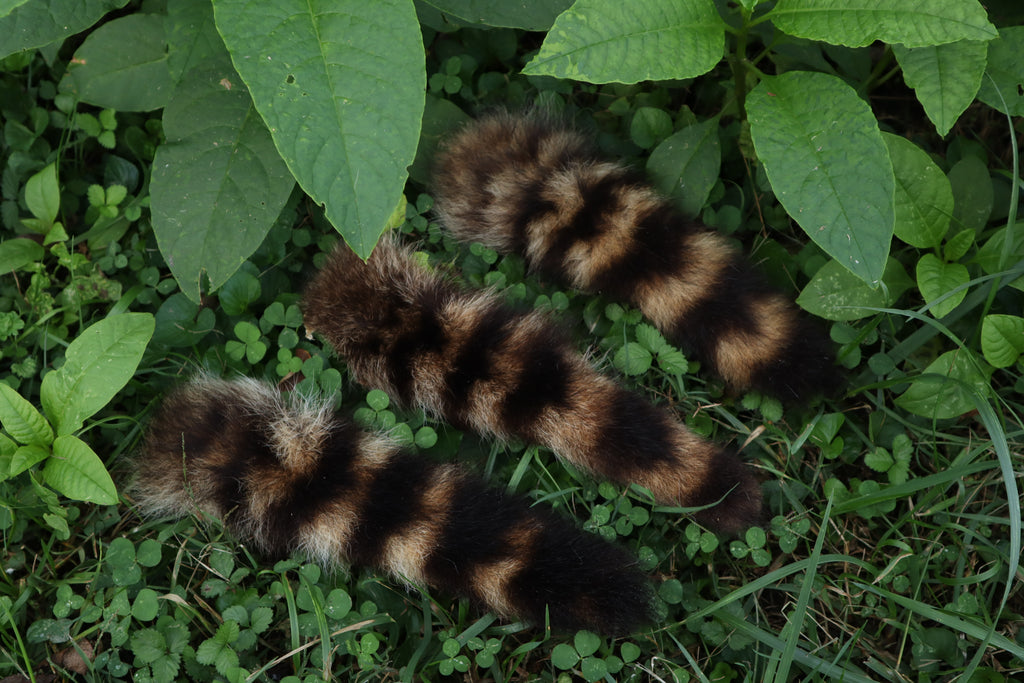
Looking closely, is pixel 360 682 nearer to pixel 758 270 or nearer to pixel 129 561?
pixel 129 561

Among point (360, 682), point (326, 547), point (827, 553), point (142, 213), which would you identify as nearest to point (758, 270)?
point (827, 553)

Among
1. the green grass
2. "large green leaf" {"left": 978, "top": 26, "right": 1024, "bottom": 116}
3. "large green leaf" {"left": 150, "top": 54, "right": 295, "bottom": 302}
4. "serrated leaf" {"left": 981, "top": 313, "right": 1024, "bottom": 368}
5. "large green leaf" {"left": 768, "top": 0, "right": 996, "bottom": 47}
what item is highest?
"large green leaf" {"left": 768, "top": 0, "right": 996, "bottom": 47}

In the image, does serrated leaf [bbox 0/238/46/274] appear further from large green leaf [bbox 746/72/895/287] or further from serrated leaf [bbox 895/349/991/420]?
serrated leaf [bbox 895/349/991/420]

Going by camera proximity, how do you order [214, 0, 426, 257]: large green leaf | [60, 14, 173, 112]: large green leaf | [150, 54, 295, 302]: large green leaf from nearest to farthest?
[214, 0, 426, 257]: large green leaf, [150, 54, 295, 302]: large green leaf, [60, 14, 173, 112]: large green leaf

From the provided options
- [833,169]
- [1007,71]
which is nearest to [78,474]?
[833,169]

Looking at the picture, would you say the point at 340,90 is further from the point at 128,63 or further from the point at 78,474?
the point at 78,474

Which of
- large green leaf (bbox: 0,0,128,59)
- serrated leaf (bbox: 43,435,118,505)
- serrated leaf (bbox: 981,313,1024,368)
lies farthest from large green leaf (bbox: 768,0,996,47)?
serrated leaf (bbox: 43,435,118,505)
